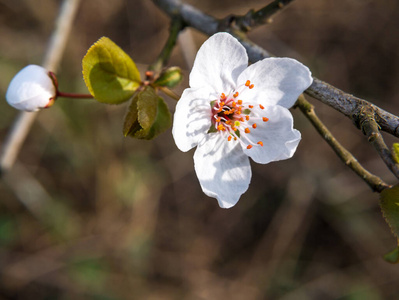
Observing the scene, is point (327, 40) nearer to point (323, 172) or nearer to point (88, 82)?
point (323, 172)

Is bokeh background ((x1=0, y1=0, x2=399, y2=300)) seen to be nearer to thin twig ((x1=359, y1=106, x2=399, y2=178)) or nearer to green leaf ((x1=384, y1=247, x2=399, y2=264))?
green leaf ((x1=384, y1=247, x2=399, y2=264))

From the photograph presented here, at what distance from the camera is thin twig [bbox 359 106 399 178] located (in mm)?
1091

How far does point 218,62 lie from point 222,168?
16.7 inches

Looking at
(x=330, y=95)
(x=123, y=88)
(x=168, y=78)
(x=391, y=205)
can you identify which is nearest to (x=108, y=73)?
(x=123, y=88)

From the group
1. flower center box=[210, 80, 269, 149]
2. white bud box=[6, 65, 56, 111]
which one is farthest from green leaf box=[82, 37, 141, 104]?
flower center box=[210, 80, 269, 149]

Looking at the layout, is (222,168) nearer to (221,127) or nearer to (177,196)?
(221,127)

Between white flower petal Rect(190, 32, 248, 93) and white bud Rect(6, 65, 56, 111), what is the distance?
0.59 meters

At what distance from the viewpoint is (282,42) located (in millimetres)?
4477

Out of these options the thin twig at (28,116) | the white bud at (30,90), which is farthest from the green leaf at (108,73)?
the thin twig at (28,116)

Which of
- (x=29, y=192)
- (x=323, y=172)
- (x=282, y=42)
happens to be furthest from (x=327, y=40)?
(x=29, y=192)

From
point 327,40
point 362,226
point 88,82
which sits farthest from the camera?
point 327,40

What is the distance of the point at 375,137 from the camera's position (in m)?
1.10

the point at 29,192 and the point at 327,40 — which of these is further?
the point at 327,40

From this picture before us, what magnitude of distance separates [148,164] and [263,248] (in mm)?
1666
